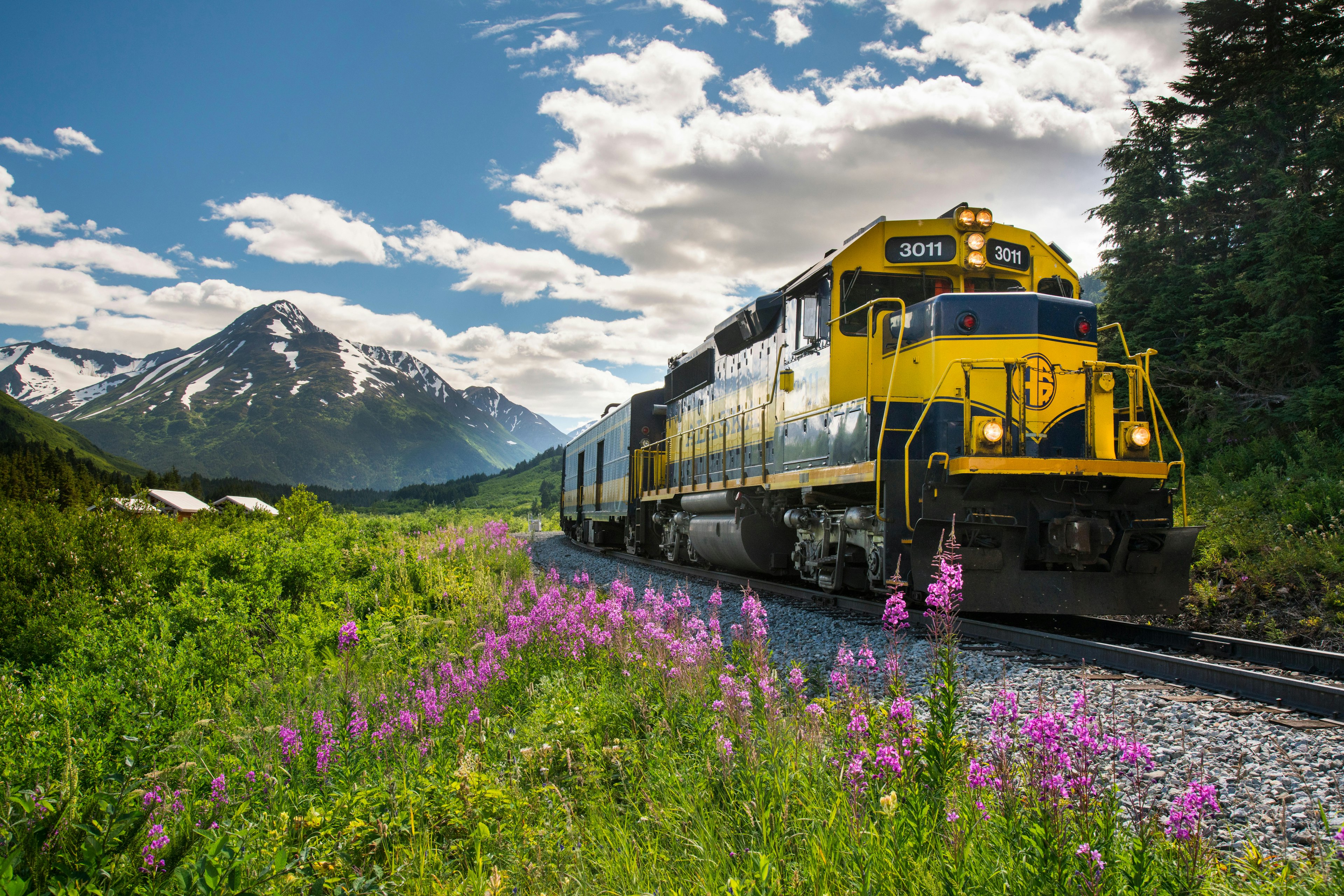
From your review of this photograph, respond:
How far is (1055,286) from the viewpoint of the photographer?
348 inches

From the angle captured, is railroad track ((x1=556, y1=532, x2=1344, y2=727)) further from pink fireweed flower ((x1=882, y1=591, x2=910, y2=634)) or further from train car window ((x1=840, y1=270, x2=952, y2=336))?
train car window ((x1=840, y1=270, x2=952, y2=336))

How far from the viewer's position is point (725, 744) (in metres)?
3.06

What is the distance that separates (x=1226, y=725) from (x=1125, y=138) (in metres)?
19.1

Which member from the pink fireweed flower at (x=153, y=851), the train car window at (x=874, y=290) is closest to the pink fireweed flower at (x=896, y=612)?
the pink fireweed flower at (x=153, y=851)

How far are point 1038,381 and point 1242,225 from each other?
13.8 m

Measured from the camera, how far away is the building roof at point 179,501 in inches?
774

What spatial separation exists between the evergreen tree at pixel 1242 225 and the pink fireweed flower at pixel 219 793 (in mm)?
16196

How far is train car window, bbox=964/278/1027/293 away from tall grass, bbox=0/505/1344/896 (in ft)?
16.0

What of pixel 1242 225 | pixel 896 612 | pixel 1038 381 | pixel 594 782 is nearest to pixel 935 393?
pixel 1038 381

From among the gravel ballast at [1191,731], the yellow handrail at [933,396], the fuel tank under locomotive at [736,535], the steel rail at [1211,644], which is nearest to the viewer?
the gravel ballast at [1191,731]

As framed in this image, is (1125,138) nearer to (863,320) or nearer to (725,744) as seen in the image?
(863,320)

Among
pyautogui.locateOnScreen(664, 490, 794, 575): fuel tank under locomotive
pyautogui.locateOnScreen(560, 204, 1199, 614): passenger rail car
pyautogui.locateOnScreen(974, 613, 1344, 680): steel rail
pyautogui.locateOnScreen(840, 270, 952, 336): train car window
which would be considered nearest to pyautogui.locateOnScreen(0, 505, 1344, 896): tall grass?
pyautogui.locateOnScreen(560, 204, 1199, 614): passenger rail car

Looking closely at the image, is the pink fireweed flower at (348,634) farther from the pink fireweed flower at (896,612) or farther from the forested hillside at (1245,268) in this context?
the forested hillside at (1245,268)

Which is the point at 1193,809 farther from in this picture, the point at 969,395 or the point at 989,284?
the point at 989,284
